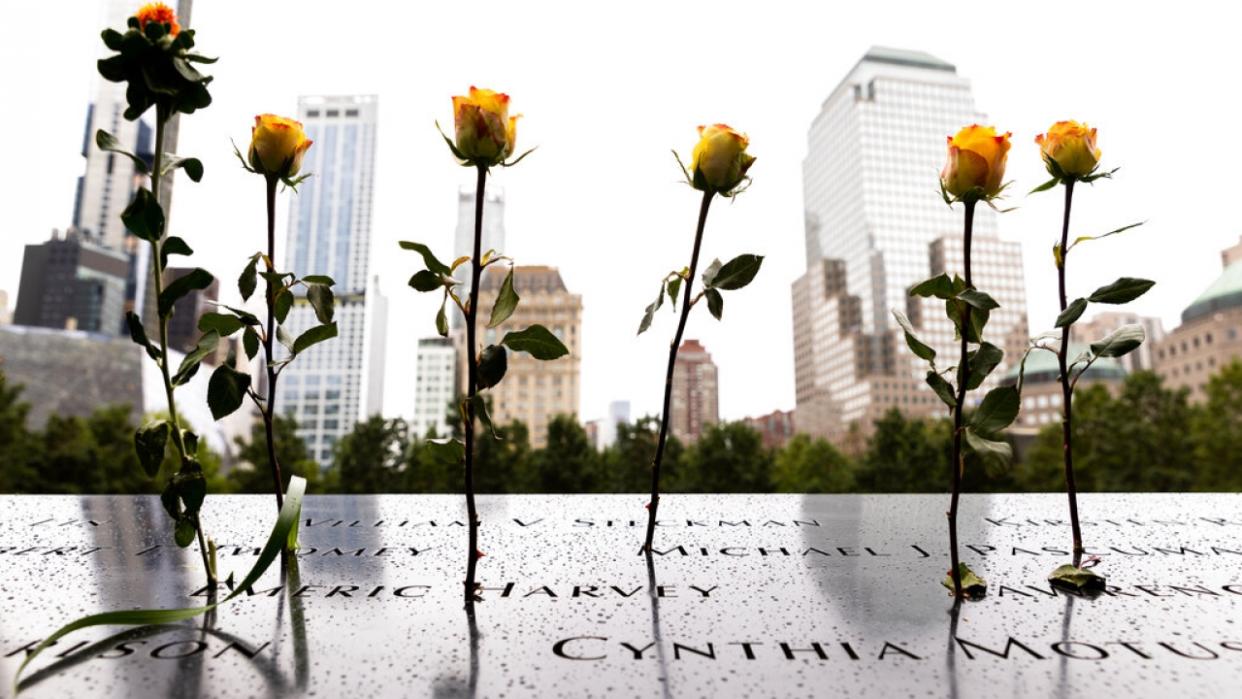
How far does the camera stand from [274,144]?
211 cm

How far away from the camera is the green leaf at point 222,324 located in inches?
81.0

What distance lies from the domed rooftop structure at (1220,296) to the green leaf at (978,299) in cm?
9924

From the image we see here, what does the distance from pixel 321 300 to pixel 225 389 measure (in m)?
0.34

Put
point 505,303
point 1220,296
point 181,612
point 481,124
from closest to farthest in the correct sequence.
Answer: point 181,612 < point 481,124 < point 505,303 < point 1220,296

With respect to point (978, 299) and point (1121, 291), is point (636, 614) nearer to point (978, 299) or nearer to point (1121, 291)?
point (978, 299)

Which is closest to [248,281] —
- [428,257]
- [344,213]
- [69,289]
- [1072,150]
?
[428,257]

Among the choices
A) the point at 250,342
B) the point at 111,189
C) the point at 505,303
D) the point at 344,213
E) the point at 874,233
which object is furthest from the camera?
the point at 344,213

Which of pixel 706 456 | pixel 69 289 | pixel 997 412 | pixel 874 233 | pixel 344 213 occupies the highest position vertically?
pixel 344 213

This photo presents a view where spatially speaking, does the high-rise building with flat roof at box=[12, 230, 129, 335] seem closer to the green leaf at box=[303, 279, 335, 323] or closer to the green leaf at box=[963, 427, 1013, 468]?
the green leaf at box=[303, 279, 335, 323]

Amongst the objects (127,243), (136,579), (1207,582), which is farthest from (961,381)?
(127,243)

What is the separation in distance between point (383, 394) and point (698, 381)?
3397 inches

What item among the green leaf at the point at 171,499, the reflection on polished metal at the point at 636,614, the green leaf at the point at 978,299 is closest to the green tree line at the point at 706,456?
the reflection on polished metal at the point at 636,614

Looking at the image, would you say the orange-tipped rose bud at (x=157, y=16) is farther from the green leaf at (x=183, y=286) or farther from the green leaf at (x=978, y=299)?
the green leaf at (x=978, y=299)

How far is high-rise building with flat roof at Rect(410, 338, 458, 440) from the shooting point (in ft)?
419
